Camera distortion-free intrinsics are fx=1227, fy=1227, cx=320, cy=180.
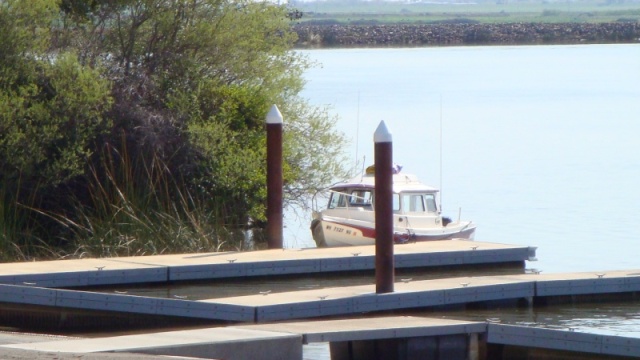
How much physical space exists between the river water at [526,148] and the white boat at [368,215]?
95.8 inches

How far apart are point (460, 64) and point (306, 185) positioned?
78828 millimetres

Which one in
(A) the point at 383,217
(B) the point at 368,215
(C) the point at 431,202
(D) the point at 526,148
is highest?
(A) the point at 383,217

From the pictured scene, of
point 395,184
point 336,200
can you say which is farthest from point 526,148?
point 336,200

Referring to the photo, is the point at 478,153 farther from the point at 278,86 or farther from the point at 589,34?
the point at 589,34

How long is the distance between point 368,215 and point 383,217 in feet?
23.6

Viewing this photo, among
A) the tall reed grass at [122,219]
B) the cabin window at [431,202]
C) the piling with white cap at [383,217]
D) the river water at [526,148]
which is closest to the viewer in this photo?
the piling with white cap at [383,217]

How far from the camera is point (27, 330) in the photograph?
1255 centimetres

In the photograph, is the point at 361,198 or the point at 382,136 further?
the point at 361,198

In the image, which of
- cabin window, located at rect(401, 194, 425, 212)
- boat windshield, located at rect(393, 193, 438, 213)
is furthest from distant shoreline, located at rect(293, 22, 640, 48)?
cabin window, located at rect(401, 194, 425, 212)

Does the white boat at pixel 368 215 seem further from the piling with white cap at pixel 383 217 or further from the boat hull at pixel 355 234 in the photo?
the piling with white cap at pixel 383 217

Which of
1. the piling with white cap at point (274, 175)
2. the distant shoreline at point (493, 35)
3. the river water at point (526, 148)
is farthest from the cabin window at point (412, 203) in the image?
the distant shoreline at point (493, 35)

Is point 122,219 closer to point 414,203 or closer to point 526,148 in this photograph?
point 414,203

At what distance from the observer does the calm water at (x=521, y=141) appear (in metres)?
27.1

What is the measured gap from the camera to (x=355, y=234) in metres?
20.2
